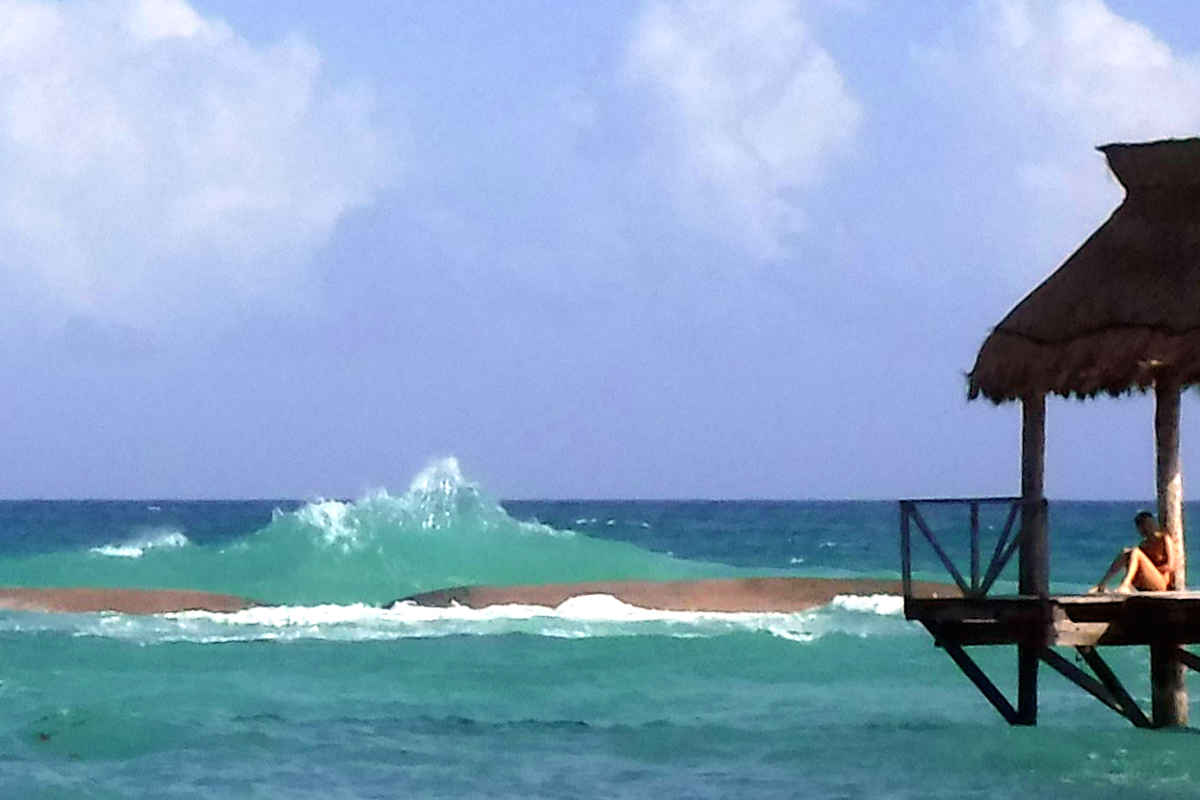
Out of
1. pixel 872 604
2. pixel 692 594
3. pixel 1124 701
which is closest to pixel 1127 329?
pixel 1124 701

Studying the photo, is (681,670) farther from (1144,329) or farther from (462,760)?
(1144,329)

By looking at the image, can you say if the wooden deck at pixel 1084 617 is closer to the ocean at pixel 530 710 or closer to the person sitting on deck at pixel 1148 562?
the person sitting on deck at pixel 1148 562

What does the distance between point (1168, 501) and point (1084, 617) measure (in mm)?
1573

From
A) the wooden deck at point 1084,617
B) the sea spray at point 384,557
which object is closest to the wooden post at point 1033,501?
the wooden deck at point 1084,617

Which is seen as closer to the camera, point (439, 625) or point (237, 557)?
point (439, 625)

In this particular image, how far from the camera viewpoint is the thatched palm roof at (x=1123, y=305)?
1631 centimetres

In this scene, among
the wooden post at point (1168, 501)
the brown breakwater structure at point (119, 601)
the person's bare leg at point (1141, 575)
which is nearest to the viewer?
the person's bare leg at point (1141, 575)

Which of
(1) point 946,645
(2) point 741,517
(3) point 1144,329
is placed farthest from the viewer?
(2) point 741,517

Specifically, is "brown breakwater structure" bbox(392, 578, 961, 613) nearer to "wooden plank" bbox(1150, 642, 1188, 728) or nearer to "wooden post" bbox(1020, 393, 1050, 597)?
"wooden plank" bbox(1150, 642, 1188, 728)

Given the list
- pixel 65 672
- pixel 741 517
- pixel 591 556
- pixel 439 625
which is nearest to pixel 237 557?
pixel 591 556

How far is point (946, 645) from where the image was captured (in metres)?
17.4

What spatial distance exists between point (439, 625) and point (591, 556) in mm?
21289

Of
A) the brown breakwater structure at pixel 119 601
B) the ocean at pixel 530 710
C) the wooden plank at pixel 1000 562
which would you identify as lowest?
the ocean at pixel 530 710

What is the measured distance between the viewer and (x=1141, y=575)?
17.1 m
